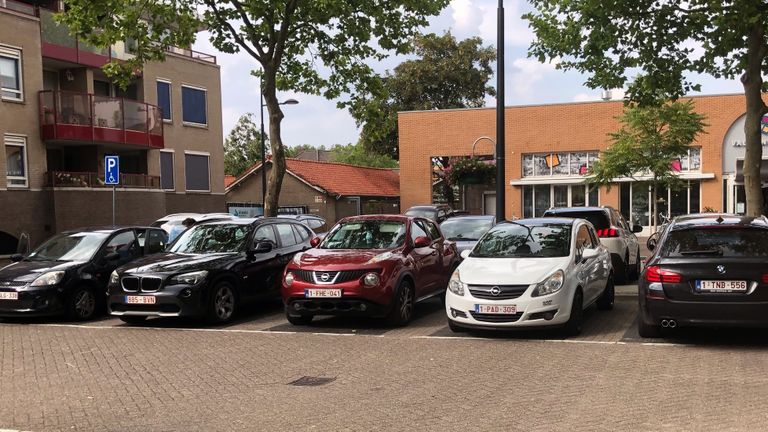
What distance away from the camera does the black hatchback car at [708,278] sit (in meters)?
7.66

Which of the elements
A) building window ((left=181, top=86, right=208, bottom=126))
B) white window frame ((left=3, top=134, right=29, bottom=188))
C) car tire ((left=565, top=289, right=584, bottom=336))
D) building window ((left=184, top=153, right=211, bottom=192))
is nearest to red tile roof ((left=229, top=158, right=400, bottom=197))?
building window ((left=184, top=153, right=211, bottom=192))

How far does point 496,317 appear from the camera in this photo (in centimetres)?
870

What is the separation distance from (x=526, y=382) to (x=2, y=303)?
879 centimetres

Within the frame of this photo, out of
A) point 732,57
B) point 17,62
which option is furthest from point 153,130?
point 732,57

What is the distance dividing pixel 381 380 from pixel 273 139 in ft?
31.2

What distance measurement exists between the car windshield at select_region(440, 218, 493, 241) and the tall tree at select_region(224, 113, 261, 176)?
50132 millimetres

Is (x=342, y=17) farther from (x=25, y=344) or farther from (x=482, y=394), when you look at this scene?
(x=482, y=394)

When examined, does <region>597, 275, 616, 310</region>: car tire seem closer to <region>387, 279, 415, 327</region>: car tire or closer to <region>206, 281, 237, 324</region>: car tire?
<region>387, 279, 415, 327</region>: car tire

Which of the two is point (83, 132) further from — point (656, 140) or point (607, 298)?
point (656, 140)

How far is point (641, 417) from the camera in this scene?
5.45 m

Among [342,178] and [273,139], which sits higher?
[273,139]

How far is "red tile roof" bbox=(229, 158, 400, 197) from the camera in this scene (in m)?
42.2

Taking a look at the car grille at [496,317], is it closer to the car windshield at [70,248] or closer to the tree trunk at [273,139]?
the car windshield at [70,248]

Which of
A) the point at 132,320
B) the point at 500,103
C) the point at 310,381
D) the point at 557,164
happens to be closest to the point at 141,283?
the point at 132,320
